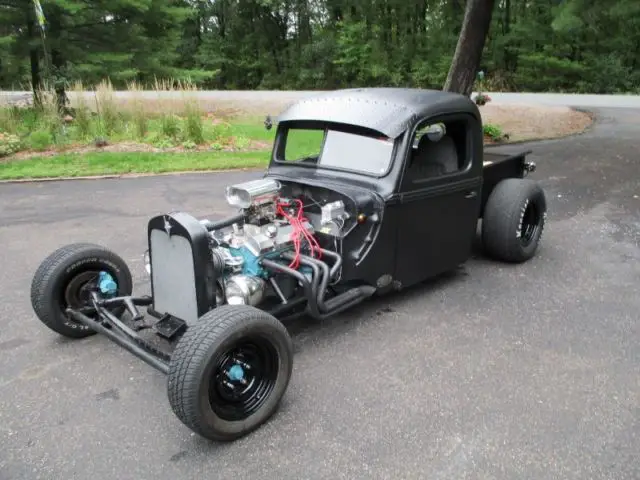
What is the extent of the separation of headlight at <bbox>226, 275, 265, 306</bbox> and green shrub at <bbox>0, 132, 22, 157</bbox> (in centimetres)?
999

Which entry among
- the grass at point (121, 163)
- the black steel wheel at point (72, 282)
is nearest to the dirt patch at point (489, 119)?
the grass at point (121, 163)

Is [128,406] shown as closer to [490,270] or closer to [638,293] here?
[490,270]

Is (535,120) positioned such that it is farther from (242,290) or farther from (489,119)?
(242,290)

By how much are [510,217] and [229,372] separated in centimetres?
334

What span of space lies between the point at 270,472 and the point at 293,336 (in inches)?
58.1

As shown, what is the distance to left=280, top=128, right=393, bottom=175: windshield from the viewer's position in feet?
14.3

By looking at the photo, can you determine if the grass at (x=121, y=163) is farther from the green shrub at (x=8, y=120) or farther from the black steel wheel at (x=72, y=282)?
the black steel wheel at (x=72, y=282)

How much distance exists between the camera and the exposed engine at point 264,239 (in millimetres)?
3719

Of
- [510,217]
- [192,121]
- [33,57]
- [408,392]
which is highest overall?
[33,57]

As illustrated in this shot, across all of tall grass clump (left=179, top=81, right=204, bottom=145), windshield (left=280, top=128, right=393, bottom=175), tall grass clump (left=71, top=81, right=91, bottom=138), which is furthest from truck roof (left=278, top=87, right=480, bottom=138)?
tall grass clump (left=71, top=81, right=91, bottom=138)

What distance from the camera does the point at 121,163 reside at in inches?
424

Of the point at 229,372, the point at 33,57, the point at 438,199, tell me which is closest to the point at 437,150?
the point at 438,199

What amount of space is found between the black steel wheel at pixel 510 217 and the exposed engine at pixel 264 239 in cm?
197

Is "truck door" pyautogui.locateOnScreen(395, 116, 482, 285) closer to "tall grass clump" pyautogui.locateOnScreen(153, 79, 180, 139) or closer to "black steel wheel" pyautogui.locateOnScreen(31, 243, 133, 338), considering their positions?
"black steel wheel" pyautogui.locateOnScreen(31, 243, 133, 338)
